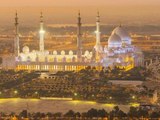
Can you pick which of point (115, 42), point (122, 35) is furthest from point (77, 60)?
point (122, 35)

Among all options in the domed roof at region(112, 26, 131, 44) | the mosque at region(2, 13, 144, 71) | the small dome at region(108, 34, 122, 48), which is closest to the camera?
the mosque at region(2, 13, 144, 71)

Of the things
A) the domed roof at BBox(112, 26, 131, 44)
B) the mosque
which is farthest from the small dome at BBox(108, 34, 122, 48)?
the domed roof at BBox(112, 26, 131, 44)

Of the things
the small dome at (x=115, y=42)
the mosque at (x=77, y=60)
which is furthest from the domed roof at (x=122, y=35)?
the mosque at (x=77, y=60)

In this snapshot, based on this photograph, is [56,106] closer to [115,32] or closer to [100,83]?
[100,83]

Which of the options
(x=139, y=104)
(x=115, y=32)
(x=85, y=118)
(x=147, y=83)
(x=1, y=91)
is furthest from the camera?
(x=115, y=32)

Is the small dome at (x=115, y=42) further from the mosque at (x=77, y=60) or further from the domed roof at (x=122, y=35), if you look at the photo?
the domed roof at (x=122, y=35)

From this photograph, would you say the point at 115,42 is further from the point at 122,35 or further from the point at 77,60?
the point at 77,60

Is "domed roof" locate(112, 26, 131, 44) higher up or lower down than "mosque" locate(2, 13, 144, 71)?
higher up

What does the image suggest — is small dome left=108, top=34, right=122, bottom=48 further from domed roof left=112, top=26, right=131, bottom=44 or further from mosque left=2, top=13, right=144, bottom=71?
domed roof left=112, top=26, right=131, bottom=44

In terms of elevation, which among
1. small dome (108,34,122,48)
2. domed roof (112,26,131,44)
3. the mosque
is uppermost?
domed roof (112,26,131,44)

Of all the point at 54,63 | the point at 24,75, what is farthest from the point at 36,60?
the point at 24,75

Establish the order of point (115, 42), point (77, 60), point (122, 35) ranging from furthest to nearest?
point (122, 35) → point (115, 42) → point (77, 60)
